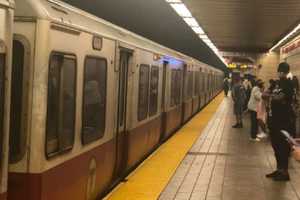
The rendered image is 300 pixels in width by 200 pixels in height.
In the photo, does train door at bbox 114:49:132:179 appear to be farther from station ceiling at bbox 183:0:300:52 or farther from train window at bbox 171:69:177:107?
station ceiling at bbox 183:0:300:52

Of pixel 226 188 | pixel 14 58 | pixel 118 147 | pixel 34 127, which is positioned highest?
pixel 14 58

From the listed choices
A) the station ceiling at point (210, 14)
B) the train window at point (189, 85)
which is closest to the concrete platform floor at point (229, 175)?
the station ceiling at point (210, 14)

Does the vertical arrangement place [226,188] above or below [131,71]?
below

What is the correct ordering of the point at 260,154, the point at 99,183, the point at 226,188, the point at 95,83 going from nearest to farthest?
1. the point at 95,83
2. the point at 99,183
3. the point at 226,188
4. the point at 260,154

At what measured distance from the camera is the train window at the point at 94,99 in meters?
A: 6.09

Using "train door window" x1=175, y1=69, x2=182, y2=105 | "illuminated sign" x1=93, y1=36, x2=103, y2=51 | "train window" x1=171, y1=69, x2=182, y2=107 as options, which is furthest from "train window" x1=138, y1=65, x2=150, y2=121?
"train door window" x1=175, y1=69, x2=182, y2=105

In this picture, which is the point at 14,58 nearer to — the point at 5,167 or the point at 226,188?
the point at 5,167

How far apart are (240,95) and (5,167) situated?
1486 centimetres

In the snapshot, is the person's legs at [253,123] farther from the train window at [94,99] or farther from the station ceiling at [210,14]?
the train window at [94,99]

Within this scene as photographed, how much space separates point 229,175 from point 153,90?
8.95 feet

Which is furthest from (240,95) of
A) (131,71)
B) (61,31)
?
(61,31)

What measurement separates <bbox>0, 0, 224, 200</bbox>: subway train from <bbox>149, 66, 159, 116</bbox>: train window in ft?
7.30

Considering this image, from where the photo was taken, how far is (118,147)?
8.09 metres

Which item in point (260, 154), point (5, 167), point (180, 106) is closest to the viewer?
point (5, 167)
